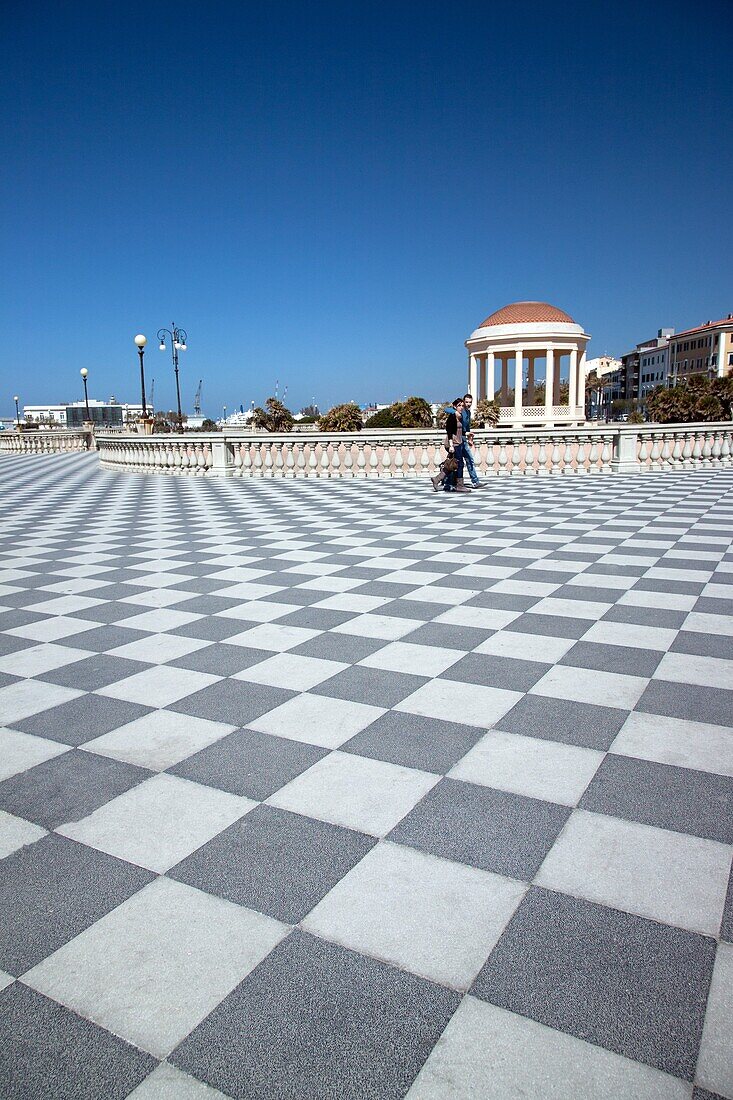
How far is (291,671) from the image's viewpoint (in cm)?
447

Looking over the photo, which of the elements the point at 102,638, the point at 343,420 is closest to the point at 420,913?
the point at 102,638

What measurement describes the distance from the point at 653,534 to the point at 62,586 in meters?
6.70

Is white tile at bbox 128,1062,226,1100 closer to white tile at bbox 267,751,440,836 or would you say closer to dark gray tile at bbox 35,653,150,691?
white tile at bbox 267,751,440,836

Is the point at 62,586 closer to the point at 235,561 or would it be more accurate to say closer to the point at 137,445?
the point at 235,561

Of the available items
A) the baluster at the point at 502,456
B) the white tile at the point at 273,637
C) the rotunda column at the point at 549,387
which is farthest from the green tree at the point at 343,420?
the white tile at the point at 273,637

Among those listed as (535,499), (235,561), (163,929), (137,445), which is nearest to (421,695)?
(163,929)

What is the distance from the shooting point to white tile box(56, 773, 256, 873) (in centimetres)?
269

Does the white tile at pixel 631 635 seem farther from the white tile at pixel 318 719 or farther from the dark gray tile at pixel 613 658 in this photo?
the white tile at pixel 318 719

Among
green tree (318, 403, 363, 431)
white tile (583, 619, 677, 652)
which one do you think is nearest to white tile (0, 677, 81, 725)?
white tile (583, 619, 677, 652)

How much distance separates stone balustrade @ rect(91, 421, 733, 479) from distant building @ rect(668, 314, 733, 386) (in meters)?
82.2

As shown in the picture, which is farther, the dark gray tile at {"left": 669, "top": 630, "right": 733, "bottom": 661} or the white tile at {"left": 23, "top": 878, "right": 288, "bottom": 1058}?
the dark gray tile at {"left": 669, "top": 630, "right": 733, "bottom": 661}

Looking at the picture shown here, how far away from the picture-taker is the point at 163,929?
227 cm

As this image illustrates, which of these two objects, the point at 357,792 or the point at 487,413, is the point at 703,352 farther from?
the point at 357,792

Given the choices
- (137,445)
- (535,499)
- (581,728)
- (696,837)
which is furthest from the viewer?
(137,445)
